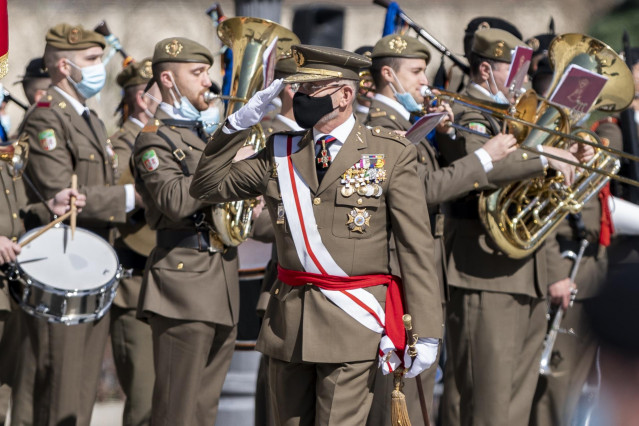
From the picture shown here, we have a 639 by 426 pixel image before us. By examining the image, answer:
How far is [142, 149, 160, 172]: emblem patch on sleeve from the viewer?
273 inches

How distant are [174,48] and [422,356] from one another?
2657mm

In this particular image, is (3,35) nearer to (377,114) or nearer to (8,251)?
(8,251)

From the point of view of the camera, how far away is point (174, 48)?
24.0ft

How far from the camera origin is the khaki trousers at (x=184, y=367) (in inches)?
276

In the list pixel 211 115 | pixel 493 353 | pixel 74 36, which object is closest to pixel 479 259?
pixel 493 353

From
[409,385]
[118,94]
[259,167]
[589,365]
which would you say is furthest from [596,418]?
[118,94]

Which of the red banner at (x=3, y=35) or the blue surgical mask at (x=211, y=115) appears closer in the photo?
the red banner at (x=3, y=35)

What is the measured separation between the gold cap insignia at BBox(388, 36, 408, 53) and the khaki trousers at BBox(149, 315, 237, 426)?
1.82 meters

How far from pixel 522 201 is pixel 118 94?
659 centimetres

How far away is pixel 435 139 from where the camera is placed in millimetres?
7688

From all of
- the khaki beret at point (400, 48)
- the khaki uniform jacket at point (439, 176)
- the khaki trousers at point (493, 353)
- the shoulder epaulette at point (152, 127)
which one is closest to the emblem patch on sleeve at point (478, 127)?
the khaki uniform jacket at point (439, 176)

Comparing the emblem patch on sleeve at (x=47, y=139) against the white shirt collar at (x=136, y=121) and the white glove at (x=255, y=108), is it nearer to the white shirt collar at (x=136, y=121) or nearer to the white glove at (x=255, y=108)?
the white shirt collar at (x=136, y=121)

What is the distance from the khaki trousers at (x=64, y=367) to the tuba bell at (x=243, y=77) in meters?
1.08

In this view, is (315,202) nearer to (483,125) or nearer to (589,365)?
(483,125)
